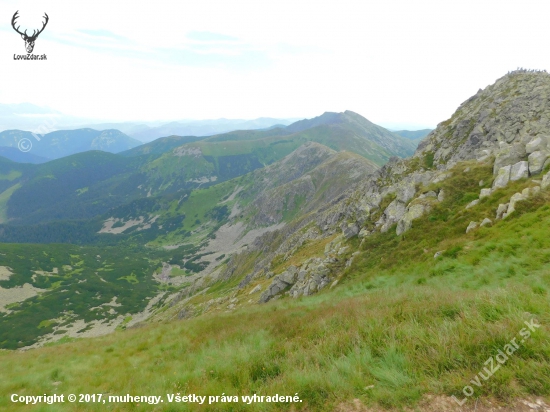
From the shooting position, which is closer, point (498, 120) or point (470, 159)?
point (470, 159)

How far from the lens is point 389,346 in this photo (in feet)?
22.2

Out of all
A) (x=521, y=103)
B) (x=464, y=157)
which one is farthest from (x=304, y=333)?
(x=521, y=103)

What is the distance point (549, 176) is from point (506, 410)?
1772cm

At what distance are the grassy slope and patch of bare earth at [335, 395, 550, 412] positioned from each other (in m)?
0.14

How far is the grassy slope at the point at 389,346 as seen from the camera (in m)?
5.51

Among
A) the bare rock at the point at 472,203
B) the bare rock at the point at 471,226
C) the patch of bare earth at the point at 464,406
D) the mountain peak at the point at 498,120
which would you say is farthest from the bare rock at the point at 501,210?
the patch of bare earth at the point at 464,406

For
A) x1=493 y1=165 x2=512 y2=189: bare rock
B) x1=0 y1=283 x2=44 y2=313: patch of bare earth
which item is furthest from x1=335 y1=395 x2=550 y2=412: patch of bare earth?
x1=0 y1=283 x2=44 y2=313: patch of bare earth

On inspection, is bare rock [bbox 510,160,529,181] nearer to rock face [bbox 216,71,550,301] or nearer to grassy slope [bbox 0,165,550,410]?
rock face [bbox 216,71,550,301]

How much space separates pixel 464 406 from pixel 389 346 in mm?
2061

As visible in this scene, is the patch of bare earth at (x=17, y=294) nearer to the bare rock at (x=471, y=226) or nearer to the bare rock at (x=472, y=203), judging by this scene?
the bare rock at (x=471, y=226)

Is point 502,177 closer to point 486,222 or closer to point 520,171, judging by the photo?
point 520,171

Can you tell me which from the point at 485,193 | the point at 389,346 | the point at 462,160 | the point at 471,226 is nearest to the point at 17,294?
the point at 389,346

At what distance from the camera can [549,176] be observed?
51.9ft

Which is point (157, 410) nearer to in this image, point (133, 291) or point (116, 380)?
point (116, 380)
